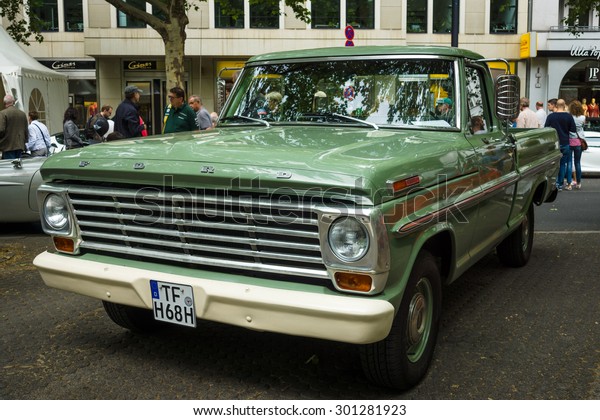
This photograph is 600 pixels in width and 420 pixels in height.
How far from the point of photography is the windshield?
444 centimetres

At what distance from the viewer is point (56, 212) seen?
3971 mm

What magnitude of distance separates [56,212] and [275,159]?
1529mm

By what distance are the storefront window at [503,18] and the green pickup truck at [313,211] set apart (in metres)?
24.0

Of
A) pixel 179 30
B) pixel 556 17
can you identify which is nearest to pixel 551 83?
pixel 556 17

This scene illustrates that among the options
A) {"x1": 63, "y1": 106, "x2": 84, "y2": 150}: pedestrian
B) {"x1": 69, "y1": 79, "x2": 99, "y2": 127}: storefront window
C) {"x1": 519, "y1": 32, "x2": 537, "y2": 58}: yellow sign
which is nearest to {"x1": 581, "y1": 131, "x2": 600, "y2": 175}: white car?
{"x1": 63, "y1": 106, "x2": 84, "y2": 150}: pedestrian

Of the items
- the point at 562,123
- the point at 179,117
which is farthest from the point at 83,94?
the point at 562,123

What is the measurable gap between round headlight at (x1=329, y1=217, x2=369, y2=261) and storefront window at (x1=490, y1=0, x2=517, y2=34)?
26.1 metres

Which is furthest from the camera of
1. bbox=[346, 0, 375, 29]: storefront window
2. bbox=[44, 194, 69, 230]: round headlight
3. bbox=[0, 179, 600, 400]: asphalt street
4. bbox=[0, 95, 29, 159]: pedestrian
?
bbox=[346, 0, 375, 29]: storefront window

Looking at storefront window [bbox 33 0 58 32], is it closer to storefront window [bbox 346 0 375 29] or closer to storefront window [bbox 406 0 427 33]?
storefront window [bbox 346 0 375 29]

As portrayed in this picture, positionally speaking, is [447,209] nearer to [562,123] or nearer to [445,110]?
[445,110]

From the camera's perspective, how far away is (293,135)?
4.09 meters

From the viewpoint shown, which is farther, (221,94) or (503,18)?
(503,18)

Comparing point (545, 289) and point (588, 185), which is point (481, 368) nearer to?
point (545, 289)

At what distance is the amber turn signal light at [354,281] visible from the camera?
10.2 ft
